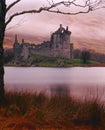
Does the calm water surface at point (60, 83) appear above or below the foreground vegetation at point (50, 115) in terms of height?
below

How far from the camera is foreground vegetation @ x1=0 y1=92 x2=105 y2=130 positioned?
348 inches

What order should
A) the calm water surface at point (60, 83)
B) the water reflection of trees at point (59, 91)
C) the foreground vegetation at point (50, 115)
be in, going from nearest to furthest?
the foreground vegetation at point (50, 115), the water reflection of trees at point (59, 91), the calm water surface at point (60, 83)

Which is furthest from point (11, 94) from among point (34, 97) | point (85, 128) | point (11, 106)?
point (85, 128)

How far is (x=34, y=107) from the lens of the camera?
386 inches

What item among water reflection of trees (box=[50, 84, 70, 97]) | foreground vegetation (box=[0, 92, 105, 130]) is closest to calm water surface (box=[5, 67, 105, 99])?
water reflection of trees (box=[50, 84, 70, 97])

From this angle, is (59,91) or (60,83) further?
(60,83)

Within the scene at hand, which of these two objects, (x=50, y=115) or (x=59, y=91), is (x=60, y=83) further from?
(x=50, y=115)

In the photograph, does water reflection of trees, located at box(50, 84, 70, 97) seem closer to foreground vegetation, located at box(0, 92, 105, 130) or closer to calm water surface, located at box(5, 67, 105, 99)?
calm water surface, located at box(5, 67, 105, 99)

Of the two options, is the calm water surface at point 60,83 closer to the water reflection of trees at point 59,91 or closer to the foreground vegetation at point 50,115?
the water reflection of trees at point 59,91

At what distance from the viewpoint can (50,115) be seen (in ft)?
31.1

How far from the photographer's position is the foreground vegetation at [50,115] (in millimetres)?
8836

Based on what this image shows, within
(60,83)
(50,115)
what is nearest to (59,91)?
(50,115)

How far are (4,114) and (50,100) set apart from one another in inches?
75.4

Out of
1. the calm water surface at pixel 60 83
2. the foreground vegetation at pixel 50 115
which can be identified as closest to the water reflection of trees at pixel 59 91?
the calm water surface at pixel 60 83
